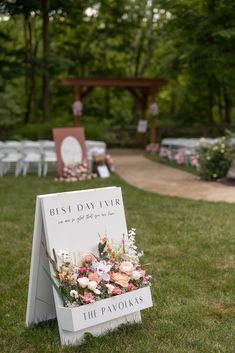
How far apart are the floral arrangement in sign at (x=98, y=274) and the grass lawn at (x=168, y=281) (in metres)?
0.30

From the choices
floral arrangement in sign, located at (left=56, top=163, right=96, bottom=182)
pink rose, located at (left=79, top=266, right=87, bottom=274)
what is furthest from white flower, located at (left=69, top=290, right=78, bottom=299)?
floral arrangement in sign, located at (left=56, top=163, right=96, bottom=182)

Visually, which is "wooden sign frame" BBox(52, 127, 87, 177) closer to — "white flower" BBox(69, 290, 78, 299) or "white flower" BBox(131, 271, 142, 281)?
"white flower" BBox(131, 271, 142, 281)

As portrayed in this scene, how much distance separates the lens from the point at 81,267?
3.50 metres

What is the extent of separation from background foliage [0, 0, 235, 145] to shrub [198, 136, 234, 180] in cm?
240

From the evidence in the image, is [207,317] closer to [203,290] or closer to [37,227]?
[203,290]

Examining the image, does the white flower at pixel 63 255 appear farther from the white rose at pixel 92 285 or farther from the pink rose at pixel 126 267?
the pink rose at pixel 126 267

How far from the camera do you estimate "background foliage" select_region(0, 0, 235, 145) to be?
13.8 m

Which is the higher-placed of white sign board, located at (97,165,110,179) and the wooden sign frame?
the wooden sign frame

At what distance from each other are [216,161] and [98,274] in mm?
8443

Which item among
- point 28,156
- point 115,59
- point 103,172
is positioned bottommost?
point 103,172

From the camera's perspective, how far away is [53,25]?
1014 inches

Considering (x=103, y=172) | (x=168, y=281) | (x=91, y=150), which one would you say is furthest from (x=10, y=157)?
(x=168, y=281)

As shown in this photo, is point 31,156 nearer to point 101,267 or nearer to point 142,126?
point 142,126

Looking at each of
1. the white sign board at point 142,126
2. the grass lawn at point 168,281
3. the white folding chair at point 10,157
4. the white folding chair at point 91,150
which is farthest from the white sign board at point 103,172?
the white sign board at point 142,126
